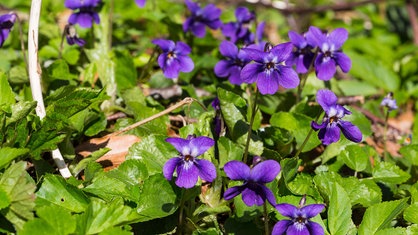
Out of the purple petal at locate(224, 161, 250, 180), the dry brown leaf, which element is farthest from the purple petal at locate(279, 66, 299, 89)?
the dry brown leaf

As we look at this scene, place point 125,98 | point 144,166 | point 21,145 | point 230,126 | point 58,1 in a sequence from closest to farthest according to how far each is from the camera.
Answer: point 21,145 < point 144,166 < point 230,126 < point 125,98 < point 58,1

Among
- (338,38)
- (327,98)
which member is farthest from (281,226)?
(338,38)

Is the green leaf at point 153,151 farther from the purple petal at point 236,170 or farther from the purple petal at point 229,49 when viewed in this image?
the purple petal at point 229,49

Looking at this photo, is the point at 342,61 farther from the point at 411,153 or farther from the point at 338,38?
the point at 411,153

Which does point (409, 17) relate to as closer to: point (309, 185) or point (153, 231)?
point (309, 185)

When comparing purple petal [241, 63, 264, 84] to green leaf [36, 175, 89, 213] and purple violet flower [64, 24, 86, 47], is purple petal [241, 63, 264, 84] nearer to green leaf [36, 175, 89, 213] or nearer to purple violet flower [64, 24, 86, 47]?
green leaf [36, 175, 89, 213]

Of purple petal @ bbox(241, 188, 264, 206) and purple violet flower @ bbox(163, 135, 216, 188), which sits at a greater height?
purple violet flower @ bbox(163, 135, 216, 188)

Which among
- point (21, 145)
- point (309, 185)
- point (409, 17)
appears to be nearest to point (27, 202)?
point (21, 145)
